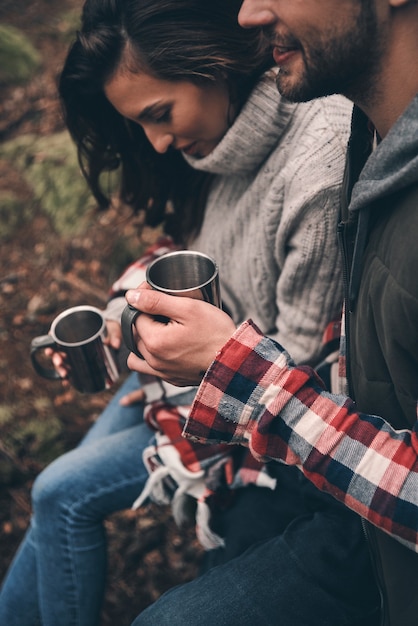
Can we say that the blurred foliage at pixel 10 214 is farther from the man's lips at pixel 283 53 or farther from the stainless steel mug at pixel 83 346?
the man's lips at pixel 283 53

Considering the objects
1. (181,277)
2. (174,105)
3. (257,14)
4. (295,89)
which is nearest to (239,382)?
(181,277)

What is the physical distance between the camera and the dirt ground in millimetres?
3059

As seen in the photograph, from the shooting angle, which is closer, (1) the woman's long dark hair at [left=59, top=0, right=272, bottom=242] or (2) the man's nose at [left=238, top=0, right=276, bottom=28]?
(2) the man's nose at [left=238, top=0, right=276, bottom=28]

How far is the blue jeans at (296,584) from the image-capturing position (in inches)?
67.4

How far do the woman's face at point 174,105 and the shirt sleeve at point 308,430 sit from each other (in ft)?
3.16

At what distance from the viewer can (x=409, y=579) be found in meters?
1.46

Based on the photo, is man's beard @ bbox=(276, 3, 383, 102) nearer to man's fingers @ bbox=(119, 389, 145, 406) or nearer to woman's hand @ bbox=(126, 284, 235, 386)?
woman's hand @ bbox=(126, 284, 235, 386)

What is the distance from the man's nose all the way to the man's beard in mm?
111

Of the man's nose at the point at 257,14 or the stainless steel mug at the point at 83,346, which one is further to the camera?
the stainless steel mug at the point at 83,346

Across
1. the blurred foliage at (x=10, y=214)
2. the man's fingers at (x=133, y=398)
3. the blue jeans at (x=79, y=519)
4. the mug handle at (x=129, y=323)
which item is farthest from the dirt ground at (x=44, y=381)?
the mug handle at (x=129, y=323)

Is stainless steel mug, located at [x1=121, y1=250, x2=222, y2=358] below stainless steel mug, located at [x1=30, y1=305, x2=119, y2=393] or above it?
above

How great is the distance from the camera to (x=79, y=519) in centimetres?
236

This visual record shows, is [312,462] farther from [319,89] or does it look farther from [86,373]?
[86,373]

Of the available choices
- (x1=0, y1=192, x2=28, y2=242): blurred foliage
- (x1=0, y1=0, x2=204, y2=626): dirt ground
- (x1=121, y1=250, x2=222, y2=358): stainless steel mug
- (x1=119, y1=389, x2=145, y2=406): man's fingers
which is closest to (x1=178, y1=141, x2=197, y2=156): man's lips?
(x1=121, y1=250, x2=222, y2=358): stainless steel mug
